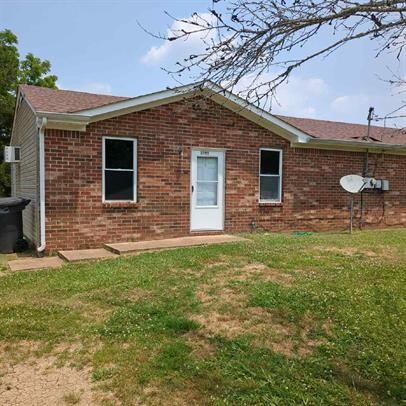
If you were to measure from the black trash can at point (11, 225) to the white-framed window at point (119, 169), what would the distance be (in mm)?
2021

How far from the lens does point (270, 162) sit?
1159 cm

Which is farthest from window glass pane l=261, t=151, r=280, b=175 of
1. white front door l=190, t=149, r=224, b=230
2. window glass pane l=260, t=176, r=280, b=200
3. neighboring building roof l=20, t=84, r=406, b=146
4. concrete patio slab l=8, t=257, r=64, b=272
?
concrete patio slab l=8, t=257, r=64, b=272

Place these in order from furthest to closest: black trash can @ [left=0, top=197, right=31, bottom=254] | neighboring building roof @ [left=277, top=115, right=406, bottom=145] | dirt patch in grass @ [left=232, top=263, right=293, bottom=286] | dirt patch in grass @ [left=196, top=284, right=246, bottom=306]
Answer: neighboring building roof @ [left=277, top=115, right=406, bottom=145] → black trash can @ [left=0, top=197, right=31, bottom=254] → dirt patch in grass @ [left=232, top=263, right=293, bottom=286] → dirt patch in grass @ [left=196, top=284, right=246, bottom=306]

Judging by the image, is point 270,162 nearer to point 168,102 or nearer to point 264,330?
point 168,102

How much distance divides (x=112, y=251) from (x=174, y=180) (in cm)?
241

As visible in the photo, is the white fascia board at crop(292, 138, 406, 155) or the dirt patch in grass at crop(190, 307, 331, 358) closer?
the dirt patch in grass at crop(190, 307, 331, 358)

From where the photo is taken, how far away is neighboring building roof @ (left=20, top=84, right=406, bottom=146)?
8974 mm

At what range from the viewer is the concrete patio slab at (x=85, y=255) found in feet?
26.3

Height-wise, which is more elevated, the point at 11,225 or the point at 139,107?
the point at 139,107

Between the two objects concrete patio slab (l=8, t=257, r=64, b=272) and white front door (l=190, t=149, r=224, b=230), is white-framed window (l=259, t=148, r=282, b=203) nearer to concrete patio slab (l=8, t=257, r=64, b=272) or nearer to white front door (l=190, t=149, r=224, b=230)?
white front door (l=190, t=149, r=224, b=230)

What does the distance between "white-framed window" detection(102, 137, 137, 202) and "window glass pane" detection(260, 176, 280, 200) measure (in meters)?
3.62

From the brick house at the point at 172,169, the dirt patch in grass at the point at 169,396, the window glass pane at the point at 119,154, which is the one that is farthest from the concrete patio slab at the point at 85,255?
the dirt patch in grass at the point at 169,396

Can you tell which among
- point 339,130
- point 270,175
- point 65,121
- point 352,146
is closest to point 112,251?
point 65,121

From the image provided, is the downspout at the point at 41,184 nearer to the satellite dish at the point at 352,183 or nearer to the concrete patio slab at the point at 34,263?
the concrete patio slab at the point at 34,263
